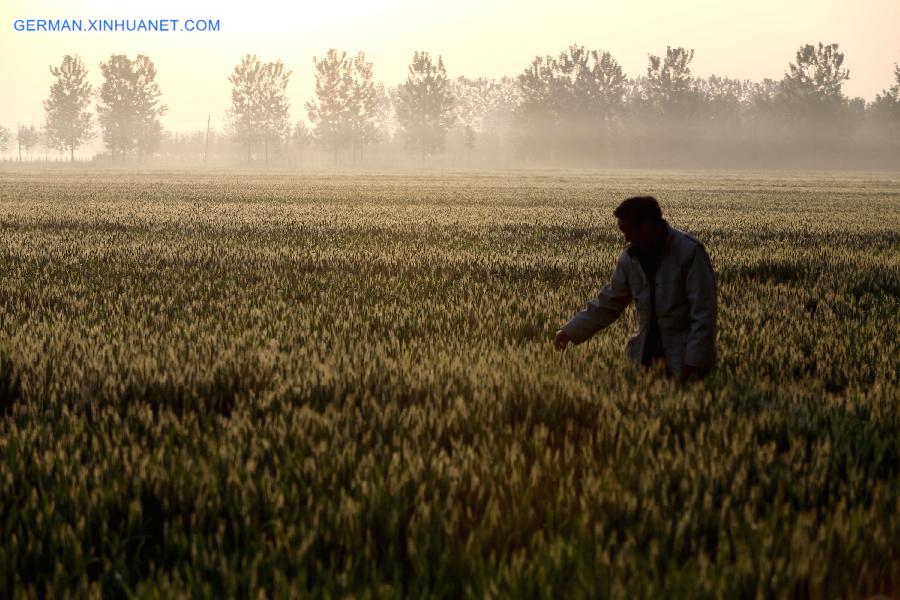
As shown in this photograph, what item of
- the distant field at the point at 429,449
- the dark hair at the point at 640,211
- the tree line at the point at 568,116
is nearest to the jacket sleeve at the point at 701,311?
the distant field at the point at 429,449

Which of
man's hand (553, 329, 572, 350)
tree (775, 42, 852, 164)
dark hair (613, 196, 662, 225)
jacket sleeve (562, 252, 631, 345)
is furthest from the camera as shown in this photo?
tree (775, 42, 852, 164)

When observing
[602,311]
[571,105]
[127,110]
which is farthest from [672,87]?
[602,311]

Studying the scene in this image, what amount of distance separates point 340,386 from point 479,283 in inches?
180

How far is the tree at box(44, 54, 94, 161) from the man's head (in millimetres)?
119293

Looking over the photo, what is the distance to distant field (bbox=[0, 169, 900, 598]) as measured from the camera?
2.34m

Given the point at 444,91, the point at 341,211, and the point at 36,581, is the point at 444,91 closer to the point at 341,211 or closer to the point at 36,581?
the point at 341,211

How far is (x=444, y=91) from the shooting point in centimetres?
11656

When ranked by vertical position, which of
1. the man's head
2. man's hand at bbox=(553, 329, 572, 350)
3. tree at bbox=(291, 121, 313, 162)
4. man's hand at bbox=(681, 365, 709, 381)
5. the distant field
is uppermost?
tree at bbox=(291, 121, 313, 162)

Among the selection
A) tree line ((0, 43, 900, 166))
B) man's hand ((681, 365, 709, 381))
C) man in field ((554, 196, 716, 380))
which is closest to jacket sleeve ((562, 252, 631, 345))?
man in field ((554, 196, 716, 380))

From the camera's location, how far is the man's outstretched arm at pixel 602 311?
4750 mm

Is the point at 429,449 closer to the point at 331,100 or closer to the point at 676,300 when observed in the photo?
the point at 676,300

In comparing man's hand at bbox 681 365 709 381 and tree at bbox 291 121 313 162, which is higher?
tree at bbox 291 121 313 162

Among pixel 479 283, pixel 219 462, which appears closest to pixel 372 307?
pixel 479 283

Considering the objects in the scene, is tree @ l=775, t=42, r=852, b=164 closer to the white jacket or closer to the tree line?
the tree line
